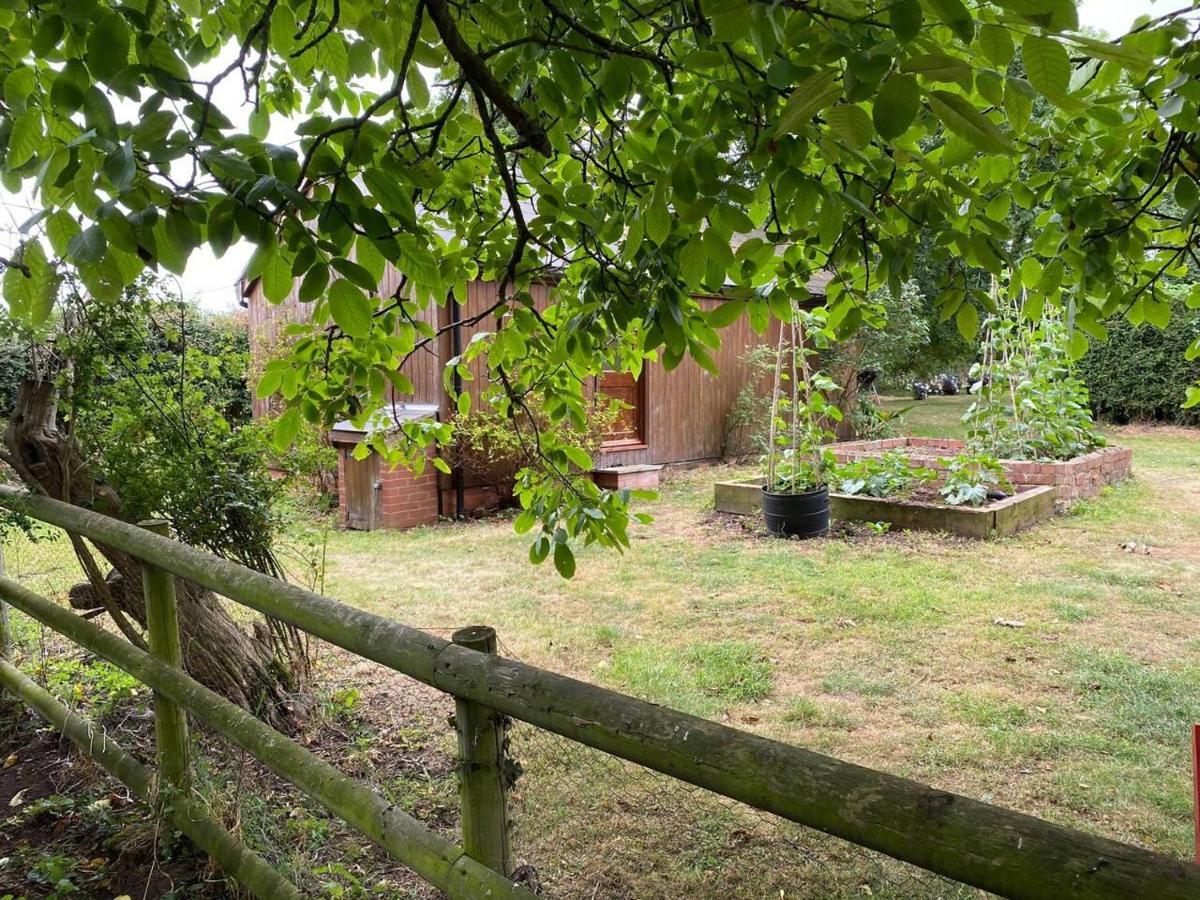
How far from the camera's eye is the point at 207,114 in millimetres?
1155

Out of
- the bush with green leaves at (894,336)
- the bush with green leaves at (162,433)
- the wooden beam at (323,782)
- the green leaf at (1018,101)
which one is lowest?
the wooden beam at (323,782)

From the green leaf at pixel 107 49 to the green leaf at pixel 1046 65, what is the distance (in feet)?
4.13

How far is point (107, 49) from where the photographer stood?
1104 millimetres

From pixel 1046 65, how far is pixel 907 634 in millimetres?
4245

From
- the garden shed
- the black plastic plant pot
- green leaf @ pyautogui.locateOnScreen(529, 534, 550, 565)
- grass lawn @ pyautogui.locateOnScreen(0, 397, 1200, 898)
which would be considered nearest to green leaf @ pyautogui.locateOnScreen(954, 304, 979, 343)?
green leaf @ pyautogui.locateOnScreen(529, 534, 550, 565)

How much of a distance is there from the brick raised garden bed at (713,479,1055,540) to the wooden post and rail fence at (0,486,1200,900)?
20.8 feet

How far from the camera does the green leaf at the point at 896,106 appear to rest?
0.95 metres

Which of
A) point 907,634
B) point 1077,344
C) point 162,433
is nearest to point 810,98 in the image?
point 1077,344

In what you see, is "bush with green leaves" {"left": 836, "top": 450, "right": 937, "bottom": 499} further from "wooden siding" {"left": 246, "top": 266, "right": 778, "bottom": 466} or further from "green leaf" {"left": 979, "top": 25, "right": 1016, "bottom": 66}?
"green leaf" {"left": 979, "top": 25, "right": 1016, "bottom": 66}

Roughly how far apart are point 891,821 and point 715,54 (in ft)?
3.93

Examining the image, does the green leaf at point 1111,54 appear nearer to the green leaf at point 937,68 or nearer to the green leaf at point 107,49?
the green leaf at point 937,68

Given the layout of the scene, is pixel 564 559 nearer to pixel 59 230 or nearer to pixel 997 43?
pixel 59 230

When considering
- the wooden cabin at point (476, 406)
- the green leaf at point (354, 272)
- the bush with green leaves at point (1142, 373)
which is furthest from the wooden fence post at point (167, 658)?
the bush with green leaves at point (1142, 373)

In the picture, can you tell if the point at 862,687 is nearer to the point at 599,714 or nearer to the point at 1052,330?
the point at 599,714
